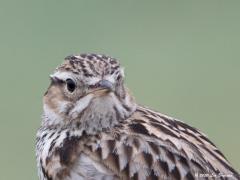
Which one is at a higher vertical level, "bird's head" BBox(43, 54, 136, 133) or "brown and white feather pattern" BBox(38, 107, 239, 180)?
"bird's head" BBox(43, 54, 136, 133)

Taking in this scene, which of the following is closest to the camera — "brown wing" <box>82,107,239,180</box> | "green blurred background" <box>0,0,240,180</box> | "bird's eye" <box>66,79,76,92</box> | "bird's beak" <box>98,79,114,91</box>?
"brown wing" <box>82,107,239,180</box>

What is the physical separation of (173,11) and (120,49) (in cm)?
260

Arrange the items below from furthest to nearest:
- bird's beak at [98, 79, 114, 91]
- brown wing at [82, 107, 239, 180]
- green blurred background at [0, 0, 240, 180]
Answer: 1. green blurred background at [0, 0, 240, 180]
2. bird's beak at [98, 79, 114, 91]
3. brown wing at [82, 107, 239, 180]

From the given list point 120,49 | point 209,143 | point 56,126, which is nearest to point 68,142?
point 56,126

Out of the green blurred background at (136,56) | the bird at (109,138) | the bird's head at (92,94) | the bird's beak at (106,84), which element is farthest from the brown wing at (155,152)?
the green blurred background at (136,56)

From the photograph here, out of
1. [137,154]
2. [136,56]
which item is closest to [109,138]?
[137,154]

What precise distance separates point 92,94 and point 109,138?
39 centimetres

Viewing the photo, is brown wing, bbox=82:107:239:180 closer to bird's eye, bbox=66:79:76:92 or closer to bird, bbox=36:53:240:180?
bird, bbox=36:53:240:180

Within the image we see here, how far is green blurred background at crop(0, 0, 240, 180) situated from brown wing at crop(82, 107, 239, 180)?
13.8 ft

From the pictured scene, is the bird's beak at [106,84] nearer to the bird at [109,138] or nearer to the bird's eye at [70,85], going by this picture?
the bird at [109,138]

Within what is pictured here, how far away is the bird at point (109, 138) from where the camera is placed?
8.63 m

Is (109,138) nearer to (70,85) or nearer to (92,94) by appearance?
(92,94)

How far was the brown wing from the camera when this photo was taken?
8562 millimetres

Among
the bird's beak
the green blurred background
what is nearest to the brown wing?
the bird's beak
